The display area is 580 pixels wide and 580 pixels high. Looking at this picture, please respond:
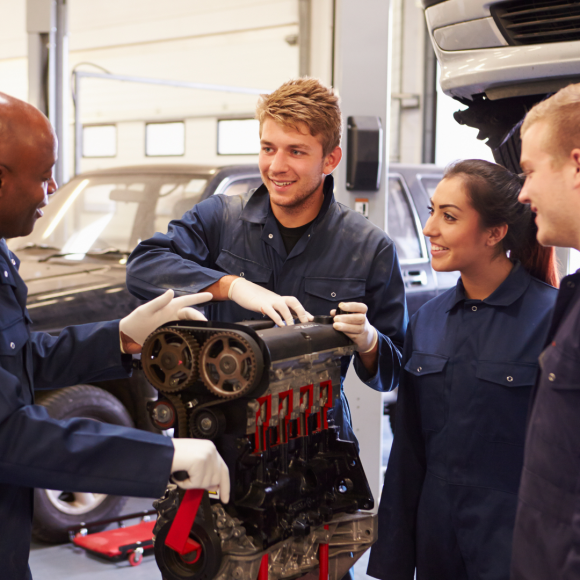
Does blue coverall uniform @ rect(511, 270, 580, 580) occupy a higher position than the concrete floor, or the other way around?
blue coverall uniform @ rect(511, 270, 580, 580)

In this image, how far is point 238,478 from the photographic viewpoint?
1585 millimetres

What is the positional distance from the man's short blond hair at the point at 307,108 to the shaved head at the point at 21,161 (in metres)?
0.75

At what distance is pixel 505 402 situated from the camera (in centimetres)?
206

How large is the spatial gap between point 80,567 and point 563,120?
10.9 feet

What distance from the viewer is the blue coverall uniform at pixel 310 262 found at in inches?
93.6

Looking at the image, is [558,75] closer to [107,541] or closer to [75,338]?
[75,338]

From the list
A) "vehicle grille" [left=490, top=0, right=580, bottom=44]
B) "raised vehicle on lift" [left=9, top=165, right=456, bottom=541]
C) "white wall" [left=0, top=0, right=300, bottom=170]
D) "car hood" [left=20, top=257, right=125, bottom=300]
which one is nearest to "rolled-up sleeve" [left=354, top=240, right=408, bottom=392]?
"vehicle grille" [left=490, top=0, right=580, bottom=44]

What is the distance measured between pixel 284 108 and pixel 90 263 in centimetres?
279

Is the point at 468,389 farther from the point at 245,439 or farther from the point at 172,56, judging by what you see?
the point at 172,56

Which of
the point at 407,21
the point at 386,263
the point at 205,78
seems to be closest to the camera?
the point at 386,263

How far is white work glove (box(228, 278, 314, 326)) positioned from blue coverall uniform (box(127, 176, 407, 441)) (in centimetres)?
26

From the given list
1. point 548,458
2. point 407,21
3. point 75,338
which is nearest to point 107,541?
point 75,338

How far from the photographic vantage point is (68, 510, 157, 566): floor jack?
379 cm

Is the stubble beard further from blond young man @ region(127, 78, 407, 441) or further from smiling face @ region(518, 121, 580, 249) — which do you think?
smiling face @ region(518, 121, 580, 249)
